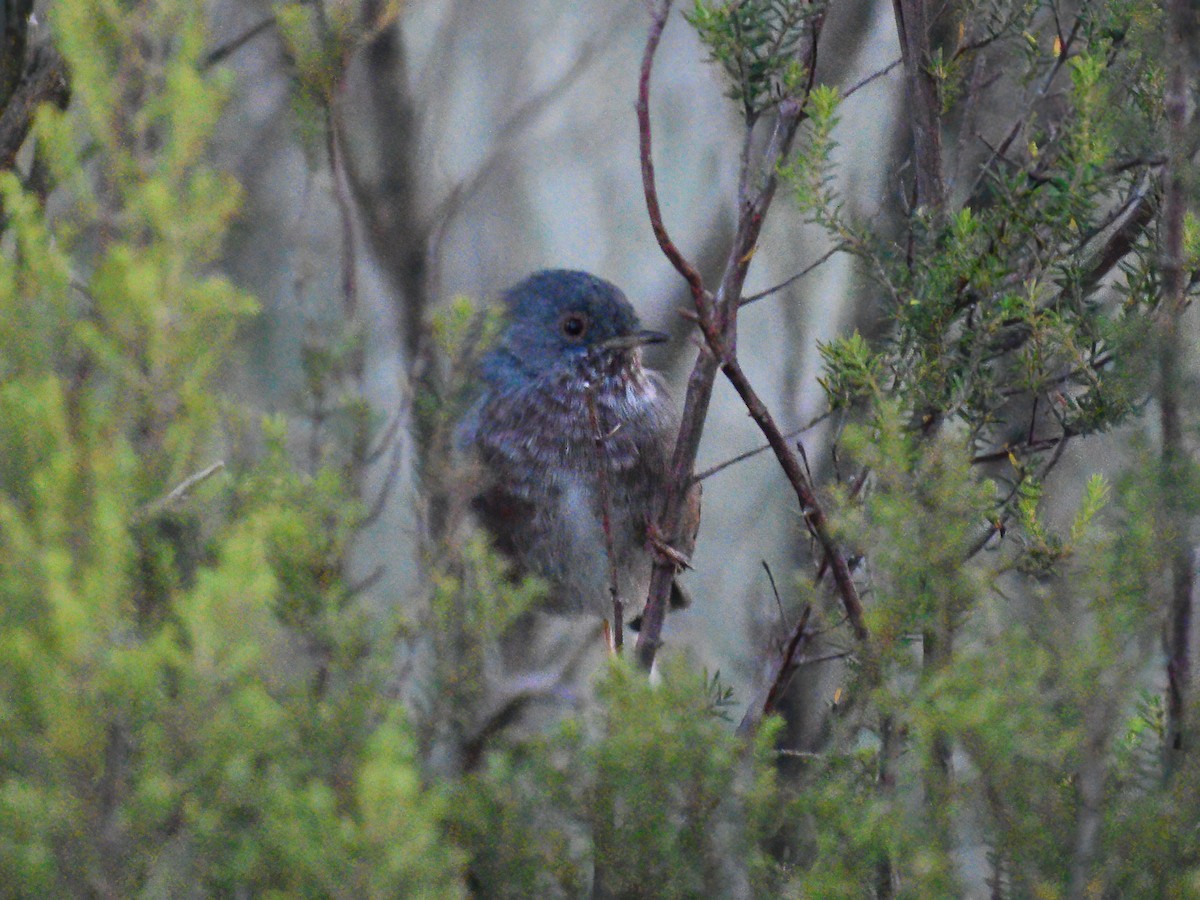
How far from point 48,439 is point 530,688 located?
1.50 m

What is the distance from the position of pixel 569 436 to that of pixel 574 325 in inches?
14.6

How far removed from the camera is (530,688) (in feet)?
8.48

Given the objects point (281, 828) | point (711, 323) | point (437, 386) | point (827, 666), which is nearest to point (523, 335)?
point (437, 386)

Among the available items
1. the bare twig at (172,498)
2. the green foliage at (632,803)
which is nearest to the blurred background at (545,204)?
the bare twig at (172,498)

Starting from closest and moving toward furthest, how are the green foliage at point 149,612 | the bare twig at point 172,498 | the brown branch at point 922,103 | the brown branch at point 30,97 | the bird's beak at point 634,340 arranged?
the green foliage at point 149,612 < the bare twig at point 172,498 < the brown branch at point 30,97 < the brown branch at point 922,103 < the bird's beak at point 634,340

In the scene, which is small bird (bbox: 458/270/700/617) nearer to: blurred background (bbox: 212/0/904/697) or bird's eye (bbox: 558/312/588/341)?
bird's eye (bbox: 558/312/588/341)

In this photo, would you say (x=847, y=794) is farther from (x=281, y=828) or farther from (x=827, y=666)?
(x=827, y=666)

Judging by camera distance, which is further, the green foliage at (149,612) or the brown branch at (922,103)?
the brown branch at (922,103)

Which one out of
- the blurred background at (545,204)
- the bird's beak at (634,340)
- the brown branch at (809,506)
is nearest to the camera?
the brown branch at (809,506)

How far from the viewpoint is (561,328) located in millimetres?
3668

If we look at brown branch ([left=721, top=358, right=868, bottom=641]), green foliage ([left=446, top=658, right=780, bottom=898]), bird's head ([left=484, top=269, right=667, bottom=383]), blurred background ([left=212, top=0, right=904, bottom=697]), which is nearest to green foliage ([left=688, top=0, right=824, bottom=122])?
brown branch ([left=721, top=358, right=868, bottom=641])

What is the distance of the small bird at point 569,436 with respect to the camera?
3.42 metres

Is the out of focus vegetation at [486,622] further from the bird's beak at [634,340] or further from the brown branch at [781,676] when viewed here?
the bird's beak at [634,340]

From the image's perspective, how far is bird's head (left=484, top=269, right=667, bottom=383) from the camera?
3.62 metres
